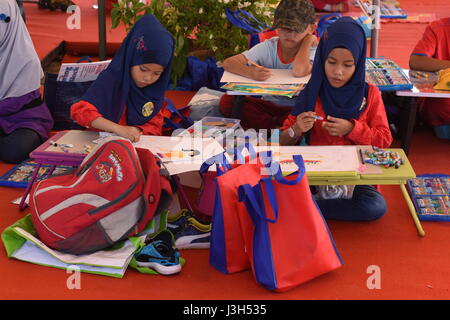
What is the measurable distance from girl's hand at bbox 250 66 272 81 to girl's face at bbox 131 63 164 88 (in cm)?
52

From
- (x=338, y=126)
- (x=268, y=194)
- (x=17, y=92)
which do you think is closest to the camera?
(x=268, y=194)

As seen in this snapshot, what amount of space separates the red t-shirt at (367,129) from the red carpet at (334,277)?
0.34 m

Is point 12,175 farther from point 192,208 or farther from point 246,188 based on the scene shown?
point 246,188

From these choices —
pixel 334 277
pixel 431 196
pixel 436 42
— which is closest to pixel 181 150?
pixel 334 277

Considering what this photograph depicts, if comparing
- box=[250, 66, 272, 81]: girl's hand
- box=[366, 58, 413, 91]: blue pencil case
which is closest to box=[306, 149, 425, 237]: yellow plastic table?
box=[366, 58, 413, 91]: blue pencil case

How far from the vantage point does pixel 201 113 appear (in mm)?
3559

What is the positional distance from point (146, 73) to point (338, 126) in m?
0.85

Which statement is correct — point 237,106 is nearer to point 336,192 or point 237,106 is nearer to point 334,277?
point 336,192

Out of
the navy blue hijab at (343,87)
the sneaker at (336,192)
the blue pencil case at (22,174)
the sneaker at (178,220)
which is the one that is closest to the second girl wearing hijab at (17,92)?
the blue pencil case at (22,174)

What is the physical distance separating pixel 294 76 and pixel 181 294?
1391 mm

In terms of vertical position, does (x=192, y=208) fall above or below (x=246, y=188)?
below

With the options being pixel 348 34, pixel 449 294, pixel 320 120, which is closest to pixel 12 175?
pixel 320 120

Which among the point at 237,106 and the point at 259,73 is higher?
the point at 259,73

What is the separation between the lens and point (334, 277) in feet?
7.80
